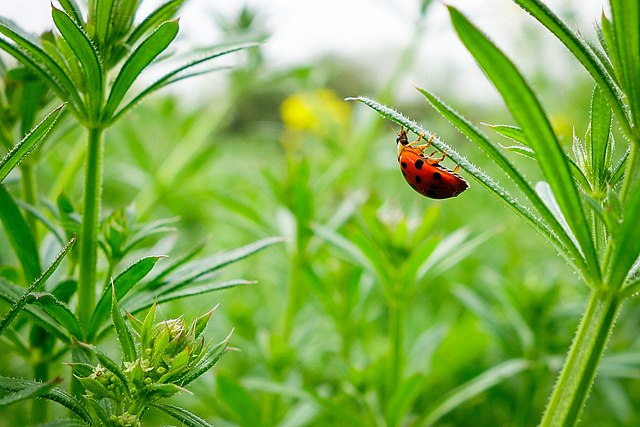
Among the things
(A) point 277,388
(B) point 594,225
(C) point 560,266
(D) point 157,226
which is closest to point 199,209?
(C) point 560,266

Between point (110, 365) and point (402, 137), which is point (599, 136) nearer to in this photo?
point (402, 137)

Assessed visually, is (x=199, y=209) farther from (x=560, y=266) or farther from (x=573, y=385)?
(x=573, y=385)

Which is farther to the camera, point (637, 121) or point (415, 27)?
point (415, 27)

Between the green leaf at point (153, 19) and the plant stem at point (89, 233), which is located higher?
the green leaf at point (153, 19)

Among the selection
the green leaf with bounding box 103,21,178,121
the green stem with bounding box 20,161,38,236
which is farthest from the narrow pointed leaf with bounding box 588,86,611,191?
the green stem with bounding box 20,161,38,236

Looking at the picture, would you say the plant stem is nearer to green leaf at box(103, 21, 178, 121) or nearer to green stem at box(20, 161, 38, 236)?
green leaf at box(103, 21, 178, 121)

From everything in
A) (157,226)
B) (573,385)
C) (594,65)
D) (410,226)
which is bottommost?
(573,385)

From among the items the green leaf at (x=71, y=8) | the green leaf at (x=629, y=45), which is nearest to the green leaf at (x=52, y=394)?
the green leaf at (x=71, y=8)

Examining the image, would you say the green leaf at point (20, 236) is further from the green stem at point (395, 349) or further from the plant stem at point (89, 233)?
the green stem at point (395, 349)

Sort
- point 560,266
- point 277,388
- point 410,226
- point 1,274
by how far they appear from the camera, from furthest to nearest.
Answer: point 560,266 < point 410,226 < point 277,388 < point 1,274
